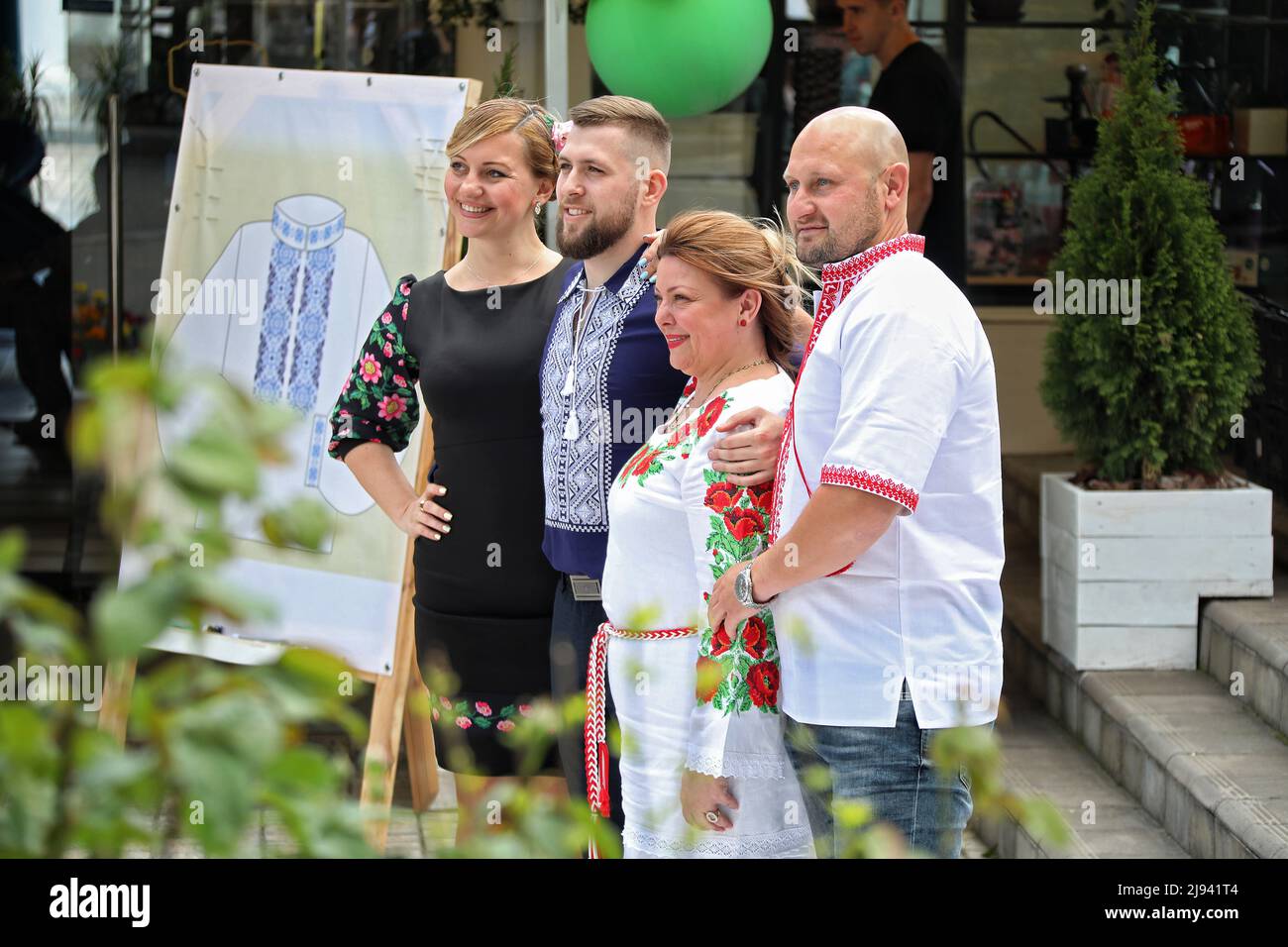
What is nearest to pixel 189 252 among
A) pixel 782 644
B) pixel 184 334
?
pixel 184 334

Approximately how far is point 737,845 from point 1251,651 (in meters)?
2.37

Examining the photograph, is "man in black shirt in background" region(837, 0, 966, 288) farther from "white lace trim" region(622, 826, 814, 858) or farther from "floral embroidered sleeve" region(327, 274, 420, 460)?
"white lace trim" region(622, 826, 814, 858)

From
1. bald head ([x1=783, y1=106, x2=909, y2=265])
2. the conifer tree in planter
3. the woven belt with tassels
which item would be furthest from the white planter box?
bald head ([x1=783, y1=106, x2=909, y2=265])

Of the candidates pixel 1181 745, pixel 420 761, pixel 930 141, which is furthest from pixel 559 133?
pixel 930 141

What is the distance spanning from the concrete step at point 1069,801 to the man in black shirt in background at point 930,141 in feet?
4.48

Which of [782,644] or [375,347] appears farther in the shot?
[375,347]

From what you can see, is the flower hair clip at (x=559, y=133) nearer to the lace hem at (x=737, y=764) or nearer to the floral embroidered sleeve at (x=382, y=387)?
the floral embroidered sleeve at (x=382, y=387)

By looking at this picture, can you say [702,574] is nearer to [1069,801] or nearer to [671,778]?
[671,778]

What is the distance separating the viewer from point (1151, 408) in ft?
14.6

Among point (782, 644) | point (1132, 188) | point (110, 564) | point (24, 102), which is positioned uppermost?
point (24, 102)

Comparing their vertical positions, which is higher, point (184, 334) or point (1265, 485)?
point (184, 334)
